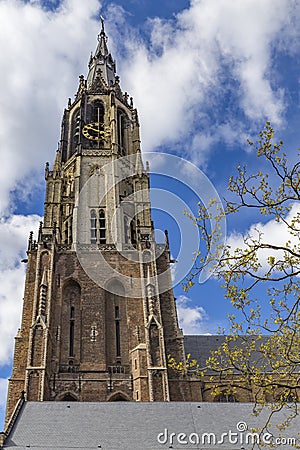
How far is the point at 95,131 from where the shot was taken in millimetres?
44031

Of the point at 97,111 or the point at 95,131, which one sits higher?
the point at 97,111

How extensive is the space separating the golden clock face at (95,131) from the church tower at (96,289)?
0.35ft

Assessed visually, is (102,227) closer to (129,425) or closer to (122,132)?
(122,132)

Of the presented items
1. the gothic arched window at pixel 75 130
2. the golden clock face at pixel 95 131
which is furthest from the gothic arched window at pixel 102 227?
the golden clock face at pixel 95 131

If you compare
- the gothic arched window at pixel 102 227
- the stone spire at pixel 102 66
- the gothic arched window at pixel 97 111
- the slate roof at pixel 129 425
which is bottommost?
the slate roof at pixel 129 425

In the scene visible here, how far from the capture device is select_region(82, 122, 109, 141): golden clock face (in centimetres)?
4338

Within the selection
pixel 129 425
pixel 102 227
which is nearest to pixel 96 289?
pixel 102 227

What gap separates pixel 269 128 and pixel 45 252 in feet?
81.8

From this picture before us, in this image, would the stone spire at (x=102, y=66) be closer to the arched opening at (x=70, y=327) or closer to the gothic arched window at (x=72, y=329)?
the arched opening at (x=70, y=327)

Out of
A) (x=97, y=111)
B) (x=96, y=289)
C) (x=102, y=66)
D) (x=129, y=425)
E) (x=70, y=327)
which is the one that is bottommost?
(x=129, y=425)

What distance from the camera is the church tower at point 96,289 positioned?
91.2 feet

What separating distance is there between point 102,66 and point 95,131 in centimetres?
1584

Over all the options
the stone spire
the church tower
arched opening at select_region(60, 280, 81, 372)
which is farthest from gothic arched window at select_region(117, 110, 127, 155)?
arched opening at select_region(60, 280, 81, 372)

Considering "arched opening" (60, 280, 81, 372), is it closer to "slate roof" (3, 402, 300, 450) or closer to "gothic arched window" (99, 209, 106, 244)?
"gothic arched window" (99, 209, 106, 244)
